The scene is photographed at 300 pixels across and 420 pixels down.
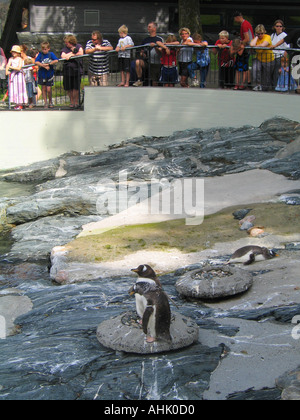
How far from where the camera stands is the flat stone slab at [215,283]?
8109 mm

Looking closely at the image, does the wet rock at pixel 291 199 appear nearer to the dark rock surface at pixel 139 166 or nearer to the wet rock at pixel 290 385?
the dark rock surface at pixel 139 166

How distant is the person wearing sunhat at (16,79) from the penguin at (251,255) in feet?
30.8

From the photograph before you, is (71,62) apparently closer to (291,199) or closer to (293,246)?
(291,199)

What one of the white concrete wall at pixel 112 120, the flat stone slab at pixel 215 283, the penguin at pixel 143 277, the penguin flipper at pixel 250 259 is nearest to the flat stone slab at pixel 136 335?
the penguin at pixel 143 277

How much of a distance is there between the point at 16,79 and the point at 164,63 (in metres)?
3.83

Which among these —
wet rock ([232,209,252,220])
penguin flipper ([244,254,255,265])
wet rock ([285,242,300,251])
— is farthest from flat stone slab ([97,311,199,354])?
wet rock ([232,209,252,220])

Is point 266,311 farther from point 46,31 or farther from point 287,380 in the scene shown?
point 46,31

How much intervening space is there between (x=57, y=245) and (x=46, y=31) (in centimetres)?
1283

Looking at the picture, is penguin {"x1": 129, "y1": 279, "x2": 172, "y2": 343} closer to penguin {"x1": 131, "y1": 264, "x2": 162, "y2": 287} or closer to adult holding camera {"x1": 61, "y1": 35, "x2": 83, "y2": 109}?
penguin {"x1": 131, "y1": 264, "x2": 162, "y2": 287}

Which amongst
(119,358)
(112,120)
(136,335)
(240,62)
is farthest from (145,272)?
(112,120)

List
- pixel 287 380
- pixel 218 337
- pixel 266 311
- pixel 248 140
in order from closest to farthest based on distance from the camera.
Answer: pixel 287 380 → pixel 218 337 → pixel 266 311 → pixel 248 140

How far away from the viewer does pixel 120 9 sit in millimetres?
22469

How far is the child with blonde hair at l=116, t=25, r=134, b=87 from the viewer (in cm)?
1653
